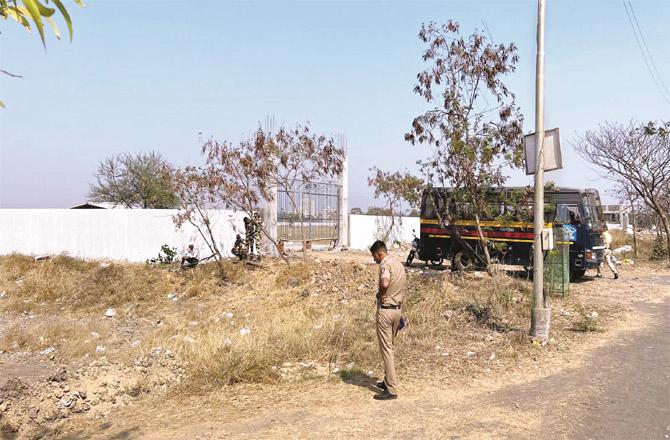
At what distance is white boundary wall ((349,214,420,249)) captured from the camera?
80.4ft

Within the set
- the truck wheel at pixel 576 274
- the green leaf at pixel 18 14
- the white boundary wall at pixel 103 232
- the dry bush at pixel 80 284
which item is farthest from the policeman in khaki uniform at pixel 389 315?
the white boundary wall at pixel 103 232

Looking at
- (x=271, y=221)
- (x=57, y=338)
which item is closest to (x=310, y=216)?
(x=271, y=221)

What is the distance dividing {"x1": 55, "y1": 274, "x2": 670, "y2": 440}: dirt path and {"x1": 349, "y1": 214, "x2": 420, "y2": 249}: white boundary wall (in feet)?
58.1

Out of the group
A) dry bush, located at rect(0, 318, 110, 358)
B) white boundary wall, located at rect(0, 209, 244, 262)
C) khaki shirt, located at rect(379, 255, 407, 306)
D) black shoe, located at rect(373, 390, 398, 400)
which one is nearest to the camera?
black shoe, located at rect(373, 390, 398, 400)

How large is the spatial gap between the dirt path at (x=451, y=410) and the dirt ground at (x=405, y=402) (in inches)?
0.4

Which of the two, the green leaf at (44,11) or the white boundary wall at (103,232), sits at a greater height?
the green leaf at (44,11)

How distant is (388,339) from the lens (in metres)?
5.68

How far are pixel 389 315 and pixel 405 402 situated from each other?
2.98 ft

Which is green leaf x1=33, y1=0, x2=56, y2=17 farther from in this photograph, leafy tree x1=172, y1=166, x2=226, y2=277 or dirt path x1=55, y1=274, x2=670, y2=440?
leafy tree x1=172, y1=166, x2=226, y2=277

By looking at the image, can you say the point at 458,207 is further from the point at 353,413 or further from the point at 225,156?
the point at 353,413

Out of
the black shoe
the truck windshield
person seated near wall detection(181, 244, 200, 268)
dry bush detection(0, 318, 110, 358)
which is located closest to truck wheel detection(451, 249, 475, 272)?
the truck windshield

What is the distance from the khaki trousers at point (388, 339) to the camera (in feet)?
18.5

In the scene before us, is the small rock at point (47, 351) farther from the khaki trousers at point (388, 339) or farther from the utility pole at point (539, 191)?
the utility pole at point (539, 191)

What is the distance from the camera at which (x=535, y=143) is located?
7.85 m
